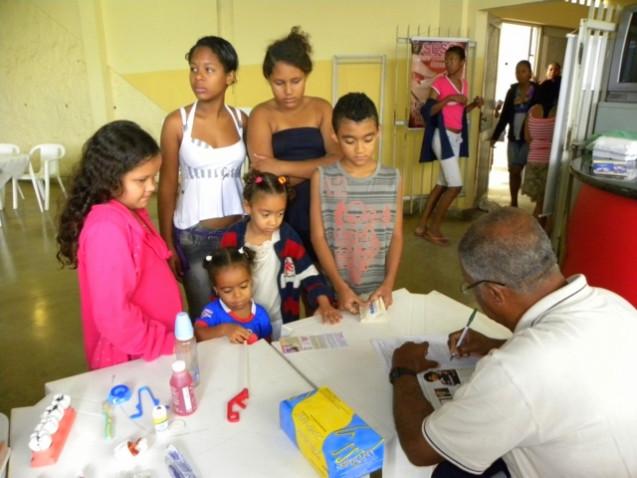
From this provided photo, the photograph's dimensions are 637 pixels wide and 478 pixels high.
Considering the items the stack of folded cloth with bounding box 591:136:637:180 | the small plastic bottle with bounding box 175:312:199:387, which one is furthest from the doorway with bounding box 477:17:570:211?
the small plastic bottle with bounding box 175:312:199:387

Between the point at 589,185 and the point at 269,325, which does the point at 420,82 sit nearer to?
the point at 589,185

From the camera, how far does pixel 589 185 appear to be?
9.60 ft

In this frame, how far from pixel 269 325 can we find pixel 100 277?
0.69 m

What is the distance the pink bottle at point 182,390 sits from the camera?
115cm

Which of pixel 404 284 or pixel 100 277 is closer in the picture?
pixel 100 277

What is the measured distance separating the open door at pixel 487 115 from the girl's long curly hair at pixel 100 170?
4.72 metres

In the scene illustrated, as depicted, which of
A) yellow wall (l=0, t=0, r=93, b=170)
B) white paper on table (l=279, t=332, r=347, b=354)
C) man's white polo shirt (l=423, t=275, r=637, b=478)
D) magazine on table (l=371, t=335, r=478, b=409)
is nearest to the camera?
man's white polo shirt (l=423, t=275, r=637, b=478)

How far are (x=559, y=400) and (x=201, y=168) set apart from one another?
4.85 feet

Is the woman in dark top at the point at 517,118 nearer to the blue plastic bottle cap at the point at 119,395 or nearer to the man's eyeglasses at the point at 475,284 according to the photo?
the man's eyeglasses at the point at 475,284

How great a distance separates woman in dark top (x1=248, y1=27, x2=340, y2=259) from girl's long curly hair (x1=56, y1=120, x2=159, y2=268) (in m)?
0.62

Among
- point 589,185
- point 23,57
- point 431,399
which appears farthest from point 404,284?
point 23,57

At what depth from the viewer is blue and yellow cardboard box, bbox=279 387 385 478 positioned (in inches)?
37.7

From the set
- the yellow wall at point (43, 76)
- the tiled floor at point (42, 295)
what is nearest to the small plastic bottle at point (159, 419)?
the tiled floor at point (42, 295)

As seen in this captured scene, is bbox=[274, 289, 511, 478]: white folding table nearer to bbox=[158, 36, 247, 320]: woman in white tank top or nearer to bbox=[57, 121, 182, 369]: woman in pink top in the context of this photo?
bbox=[57, 121, 182, 369]: woman in pink top
